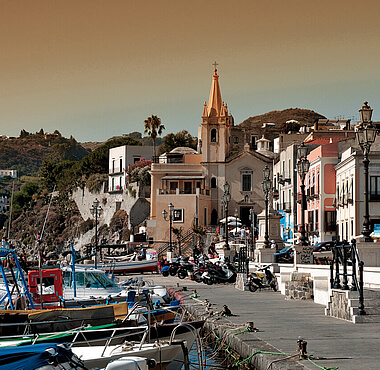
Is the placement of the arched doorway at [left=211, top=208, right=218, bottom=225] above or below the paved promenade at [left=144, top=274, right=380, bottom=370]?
above

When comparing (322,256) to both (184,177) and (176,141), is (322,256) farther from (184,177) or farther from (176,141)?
(176,141)

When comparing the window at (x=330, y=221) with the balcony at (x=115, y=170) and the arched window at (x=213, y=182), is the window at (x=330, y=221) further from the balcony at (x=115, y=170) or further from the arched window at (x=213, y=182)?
the balcony at (x=115, y=170)

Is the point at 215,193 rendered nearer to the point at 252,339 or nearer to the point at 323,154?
the point at 323,154

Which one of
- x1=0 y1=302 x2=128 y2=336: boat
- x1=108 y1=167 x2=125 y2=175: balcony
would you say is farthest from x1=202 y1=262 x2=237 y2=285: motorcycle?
x1=108 y1=167 x2=125 y2=175: balcony

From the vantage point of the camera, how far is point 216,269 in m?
35.6

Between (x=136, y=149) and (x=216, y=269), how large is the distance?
6989 centimetres

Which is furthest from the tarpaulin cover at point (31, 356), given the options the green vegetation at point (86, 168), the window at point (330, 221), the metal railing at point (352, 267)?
the green vegetation at point (86, 168)

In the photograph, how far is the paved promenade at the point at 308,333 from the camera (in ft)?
39.3

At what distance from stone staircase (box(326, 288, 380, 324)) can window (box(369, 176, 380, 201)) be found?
29743 mm

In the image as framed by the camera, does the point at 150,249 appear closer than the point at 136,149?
Yes

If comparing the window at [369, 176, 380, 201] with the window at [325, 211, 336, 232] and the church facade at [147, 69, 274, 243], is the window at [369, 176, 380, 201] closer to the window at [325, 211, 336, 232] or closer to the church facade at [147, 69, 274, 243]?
the window at [325, 211, 336, 232]

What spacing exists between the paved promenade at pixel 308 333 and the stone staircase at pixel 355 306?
0.86ft

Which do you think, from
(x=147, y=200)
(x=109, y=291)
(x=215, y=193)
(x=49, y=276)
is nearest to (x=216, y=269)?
(x=109, y=291)

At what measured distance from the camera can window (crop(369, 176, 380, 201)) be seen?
46.8 meters
